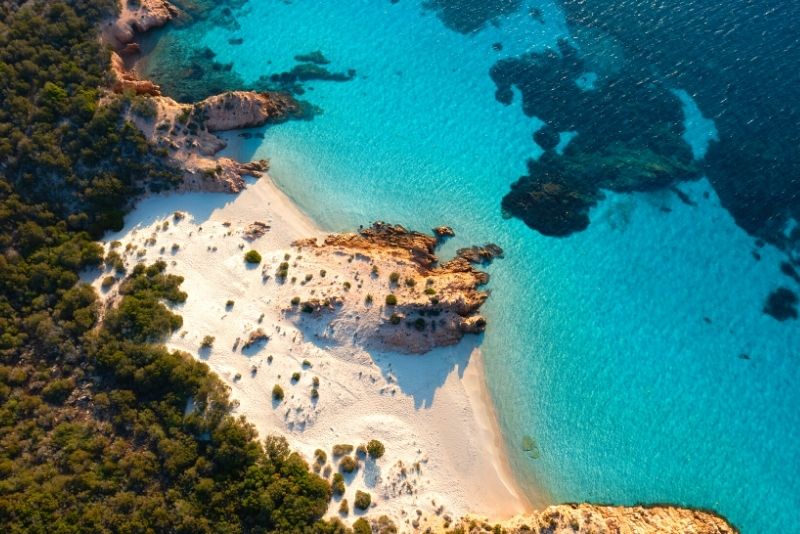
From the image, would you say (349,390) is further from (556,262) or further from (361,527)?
(556,262)

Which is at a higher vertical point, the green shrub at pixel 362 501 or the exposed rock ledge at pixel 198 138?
the exposed rock ledge at pixel 198 138

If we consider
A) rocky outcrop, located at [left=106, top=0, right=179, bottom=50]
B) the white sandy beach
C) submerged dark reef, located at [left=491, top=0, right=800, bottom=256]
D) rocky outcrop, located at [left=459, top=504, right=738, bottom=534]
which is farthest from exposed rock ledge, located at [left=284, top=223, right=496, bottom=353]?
rocky outcrop, located at [left=106, top=0, right=179, bottom=50]

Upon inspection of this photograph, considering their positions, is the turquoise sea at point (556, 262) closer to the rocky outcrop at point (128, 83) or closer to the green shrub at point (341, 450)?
the rocky outcrop at point (128, 83)

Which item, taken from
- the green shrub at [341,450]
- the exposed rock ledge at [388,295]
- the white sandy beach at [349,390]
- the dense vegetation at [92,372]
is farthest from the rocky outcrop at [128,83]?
the green shrub at [341,450]

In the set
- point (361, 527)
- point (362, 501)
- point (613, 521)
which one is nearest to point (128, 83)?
point (362, 501)

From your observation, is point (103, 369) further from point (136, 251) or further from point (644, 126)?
point (644, 126)

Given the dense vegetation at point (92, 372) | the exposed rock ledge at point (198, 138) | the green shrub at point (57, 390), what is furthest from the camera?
the exposed rock ledge at point (198, 138)
